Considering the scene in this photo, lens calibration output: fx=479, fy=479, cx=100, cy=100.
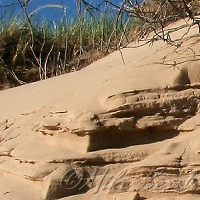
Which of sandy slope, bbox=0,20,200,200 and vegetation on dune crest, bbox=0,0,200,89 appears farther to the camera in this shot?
vegetation on dune crest, bbox=0,0,200,89

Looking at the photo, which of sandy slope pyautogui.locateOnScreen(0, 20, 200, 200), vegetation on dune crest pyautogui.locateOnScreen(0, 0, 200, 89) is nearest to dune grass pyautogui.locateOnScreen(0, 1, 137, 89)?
vegetation on dune crest pyautogui.locateOnScreen(0, 0, 200, 89)

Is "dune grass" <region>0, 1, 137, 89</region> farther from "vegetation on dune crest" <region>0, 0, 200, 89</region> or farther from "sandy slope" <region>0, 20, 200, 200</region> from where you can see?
"sandy slope" <region>0, 20, 200, 200</region>

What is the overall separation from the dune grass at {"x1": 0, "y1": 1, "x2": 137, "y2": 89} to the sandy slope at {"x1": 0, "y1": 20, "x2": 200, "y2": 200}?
290cm

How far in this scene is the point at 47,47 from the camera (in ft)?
20.0

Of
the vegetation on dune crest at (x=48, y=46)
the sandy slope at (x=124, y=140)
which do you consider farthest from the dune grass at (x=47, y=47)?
the sandy slope at (x=124, y=140)

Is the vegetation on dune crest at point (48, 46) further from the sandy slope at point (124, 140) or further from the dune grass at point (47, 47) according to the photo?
the sandy slope at point (124, 140)

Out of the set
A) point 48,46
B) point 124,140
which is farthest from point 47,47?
point 124,140

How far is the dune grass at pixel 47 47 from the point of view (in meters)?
5.72

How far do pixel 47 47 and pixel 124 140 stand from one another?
3.82 metres

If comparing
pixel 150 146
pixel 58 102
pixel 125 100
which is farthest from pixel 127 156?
pixel 58 102

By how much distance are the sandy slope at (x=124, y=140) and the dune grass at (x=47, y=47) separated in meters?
2.90

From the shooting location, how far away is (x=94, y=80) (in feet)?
9.84

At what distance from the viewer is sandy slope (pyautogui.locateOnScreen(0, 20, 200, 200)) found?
223 cm

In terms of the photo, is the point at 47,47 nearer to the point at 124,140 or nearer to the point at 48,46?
the point at 48,46
